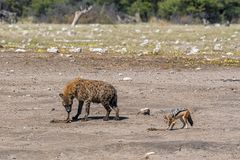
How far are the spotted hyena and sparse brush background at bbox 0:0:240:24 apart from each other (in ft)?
105

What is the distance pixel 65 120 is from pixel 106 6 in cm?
4081

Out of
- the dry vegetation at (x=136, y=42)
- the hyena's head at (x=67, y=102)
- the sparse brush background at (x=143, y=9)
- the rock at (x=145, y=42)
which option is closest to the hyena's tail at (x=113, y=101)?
the hyena's head at (x=67, y=102)

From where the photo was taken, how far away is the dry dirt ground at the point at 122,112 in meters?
10.0

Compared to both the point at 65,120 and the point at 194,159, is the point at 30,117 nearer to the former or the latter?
the point at 65,120

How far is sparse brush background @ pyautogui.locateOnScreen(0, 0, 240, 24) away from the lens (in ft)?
156

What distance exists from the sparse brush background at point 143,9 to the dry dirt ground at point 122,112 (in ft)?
83.0

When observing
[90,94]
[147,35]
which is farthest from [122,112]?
[147,35]

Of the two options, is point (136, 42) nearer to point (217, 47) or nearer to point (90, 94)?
point (217, 47)

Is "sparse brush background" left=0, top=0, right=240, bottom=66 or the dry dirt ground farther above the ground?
the dry dirt ground

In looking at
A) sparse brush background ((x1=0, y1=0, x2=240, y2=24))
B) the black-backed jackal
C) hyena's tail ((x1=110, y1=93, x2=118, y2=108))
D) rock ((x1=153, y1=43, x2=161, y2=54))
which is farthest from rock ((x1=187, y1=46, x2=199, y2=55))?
sparse brush background ((x1=0, y1=0, x2=240, y2=24))

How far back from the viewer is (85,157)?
9695mm

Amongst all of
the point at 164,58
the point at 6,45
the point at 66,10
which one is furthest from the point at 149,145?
the point at 66,10

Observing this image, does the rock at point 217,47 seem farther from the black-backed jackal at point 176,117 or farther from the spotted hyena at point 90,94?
the black-backed jackal at point 176,117

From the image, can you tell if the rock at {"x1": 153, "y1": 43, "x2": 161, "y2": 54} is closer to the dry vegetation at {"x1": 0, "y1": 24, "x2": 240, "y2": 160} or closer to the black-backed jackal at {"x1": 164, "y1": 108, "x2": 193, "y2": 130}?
the dry vegetation at {"x1": 0, "y1": 24, "x2": 240, "y2": 160}
